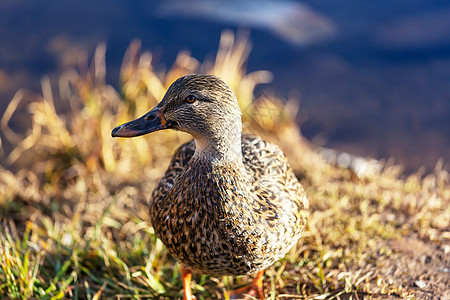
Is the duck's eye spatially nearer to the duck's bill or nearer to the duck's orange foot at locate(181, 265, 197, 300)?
the duck's bill

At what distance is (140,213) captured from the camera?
3721 mm

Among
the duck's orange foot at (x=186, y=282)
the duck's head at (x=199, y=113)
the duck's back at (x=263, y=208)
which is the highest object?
the duck's head at (x=199, y=113)

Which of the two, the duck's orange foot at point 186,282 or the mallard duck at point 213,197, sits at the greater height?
the mallard duck at point 213,197

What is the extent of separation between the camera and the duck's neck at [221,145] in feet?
7.25

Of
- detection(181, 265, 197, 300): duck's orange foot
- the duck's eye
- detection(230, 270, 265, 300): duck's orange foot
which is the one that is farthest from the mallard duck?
detection(230, 270, 265, 300): duck's orange foot

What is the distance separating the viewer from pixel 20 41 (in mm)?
6953

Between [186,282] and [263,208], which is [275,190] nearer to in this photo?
[263,208]

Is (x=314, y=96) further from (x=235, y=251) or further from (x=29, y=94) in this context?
(x=235, y=251)

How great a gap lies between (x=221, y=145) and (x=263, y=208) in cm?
40

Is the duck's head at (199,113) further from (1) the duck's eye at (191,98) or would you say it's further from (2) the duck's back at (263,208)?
(2) the duck's back at (263,208)

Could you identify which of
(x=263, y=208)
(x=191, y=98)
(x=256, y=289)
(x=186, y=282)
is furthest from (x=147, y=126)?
(x=256, y=289)

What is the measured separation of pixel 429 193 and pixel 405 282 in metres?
1.39

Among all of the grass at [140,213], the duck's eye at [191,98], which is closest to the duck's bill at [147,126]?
the duck's eye at [191,98]

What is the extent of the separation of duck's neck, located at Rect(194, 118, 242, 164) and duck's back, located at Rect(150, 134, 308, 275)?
0.18m
